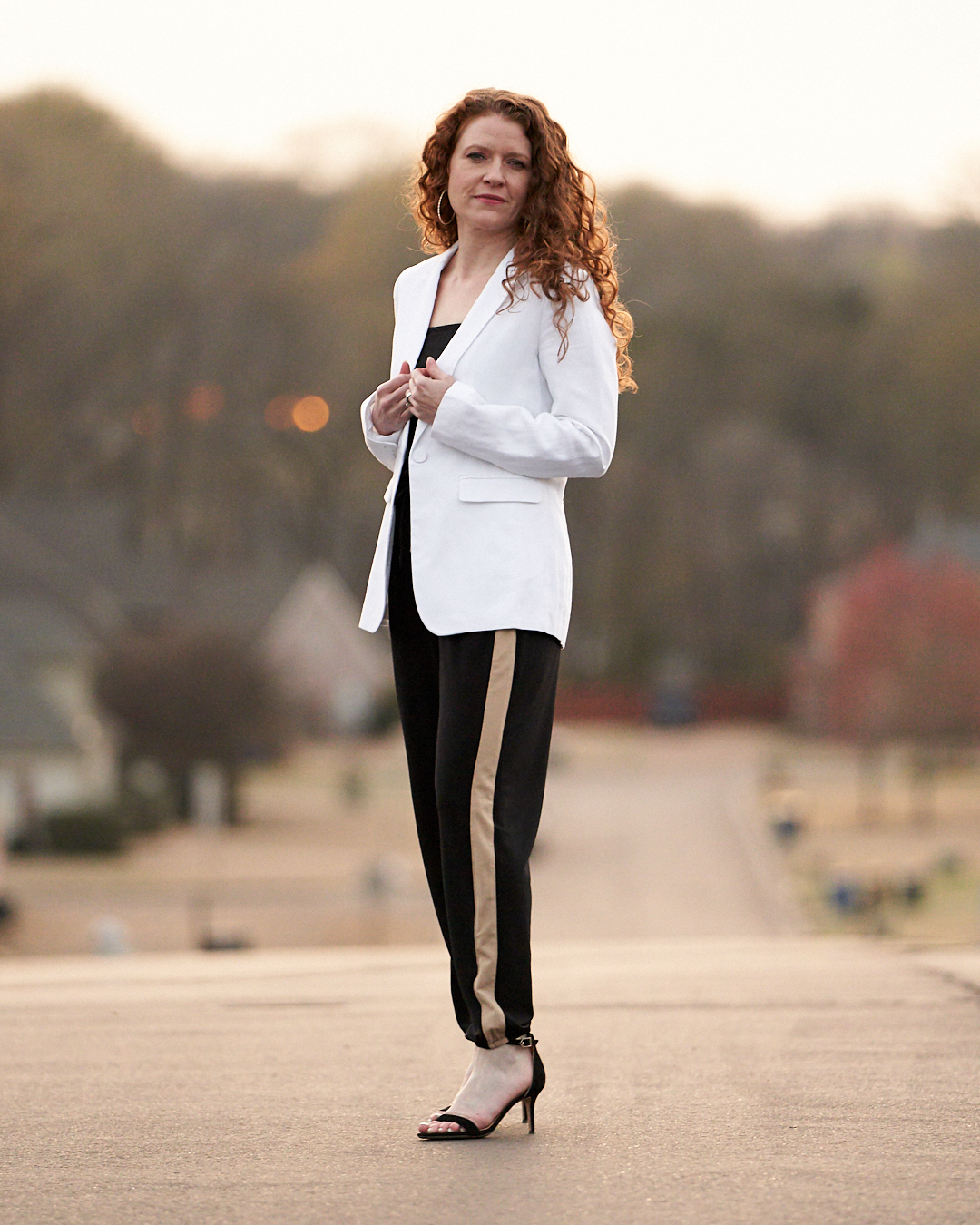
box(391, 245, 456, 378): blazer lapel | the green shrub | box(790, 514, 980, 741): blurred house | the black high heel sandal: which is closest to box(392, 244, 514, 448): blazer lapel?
box(391, 245, 456, 378): blazer lapel

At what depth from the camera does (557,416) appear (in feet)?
11.8

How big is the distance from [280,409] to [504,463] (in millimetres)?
60600

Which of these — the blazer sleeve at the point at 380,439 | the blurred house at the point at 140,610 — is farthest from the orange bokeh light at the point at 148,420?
the blazer sleeve at the point at 380,439

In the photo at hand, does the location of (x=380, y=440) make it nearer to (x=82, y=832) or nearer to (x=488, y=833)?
(x=488, y=833)

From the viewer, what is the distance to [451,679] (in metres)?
3.48

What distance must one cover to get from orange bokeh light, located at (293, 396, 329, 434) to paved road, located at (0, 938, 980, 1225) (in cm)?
5842

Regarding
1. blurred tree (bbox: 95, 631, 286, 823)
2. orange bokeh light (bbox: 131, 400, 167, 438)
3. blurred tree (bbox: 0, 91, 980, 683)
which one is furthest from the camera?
orange bokeh light (bbox: 131, 400, 167, 438)

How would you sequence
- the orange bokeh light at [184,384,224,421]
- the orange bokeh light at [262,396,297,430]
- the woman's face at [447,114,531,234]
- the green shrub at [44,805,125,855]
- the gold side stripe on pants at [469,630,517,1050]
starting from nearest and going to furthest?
the gold side stripe on pants at [469,630,517,1050] → the woman's face at [447,114,531,234] → the green shrub at [44,805,125,855] → the orange bokeh light at [184,384,224,421] → the orange bokeh light at [262,396,297,430]

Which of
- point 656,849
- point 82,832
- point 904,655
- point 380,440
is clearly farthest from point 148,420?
point 380,440

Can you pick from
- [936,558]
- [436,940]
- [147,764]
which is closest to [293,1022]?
[436,940]

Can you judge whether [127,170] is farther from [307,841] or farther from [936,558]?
[307,841]

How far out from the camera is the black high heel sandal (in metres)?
3.33

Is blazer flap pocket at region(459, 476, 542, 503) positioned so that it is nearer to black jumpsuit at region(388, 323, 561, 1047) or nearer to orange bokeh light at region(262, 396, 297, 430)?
black jumpsuit at region(388, 323, 561, 1047)

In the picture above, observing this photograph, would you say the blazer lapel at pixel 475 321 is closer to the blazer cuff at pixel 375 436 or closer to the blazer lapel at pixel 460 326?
the blazer lapel at pixel 460 326
